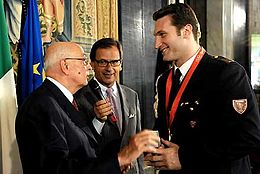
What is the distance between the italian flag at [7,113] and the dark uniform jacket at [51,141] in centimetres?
72

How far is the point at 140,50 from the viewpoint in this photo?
4891 millimetres

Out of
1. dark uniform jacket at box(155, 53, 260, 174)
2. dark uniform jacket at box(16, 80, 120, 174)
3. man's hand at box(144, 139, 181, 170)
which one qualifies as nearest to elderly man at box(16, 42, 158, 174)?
dark uniform jacket at box(16, 80, 120, 174)

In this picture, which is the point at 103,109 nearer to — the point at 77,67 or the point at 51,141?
the point at 77,67

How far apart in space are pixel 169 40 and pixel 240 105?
1.86 ft

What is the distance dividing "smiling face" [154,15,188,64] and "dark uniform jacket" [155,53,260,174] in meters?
0.15

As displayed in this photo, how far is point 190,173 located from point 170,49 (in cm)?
68

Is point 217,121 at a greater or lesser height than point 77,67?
lesser

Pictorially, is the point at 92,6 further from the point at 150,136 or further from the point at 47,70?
the point at 150,136

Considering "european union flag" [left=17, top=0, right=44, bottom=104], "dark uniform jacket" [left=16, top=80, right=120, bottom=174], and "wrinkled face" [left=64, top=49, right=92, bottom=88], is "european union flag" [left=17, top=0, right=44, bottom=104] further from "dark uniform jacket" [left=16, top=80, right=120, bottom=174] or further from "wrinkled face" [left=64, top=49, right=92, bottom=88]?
"dark uniform jacket" [left=16, top=80, right=120, bottom=174]

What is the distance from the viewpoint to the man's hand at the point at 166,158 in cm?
206

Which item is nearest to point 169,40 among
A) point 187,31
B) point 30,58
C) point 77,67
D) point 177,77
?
point 187,31

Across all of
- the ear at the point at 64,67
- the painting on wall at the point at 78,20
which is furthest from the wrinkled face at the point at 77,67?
the painting on wall at the point at 78,20

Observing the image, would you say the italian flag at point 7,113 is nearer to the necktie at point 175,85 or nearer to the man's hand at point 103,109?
the man's hand at point 103,109

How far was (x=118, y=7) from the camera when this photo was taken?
4.54 metres
